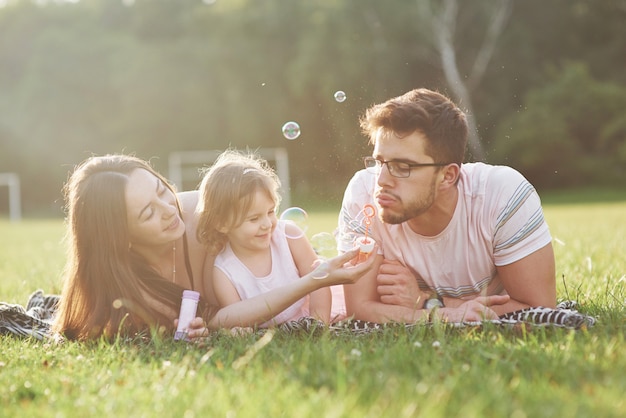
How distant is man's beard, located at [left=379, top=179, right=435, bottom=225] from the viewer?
312cm

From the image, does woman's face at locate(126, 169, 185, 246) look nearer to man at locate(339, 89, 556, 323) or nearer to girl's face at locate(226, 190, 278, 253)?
girl's face at locate(226, 190, 278, 253)

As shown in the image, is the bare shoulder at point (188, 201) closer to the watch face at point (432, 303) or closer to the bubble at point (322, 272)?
the bubble at point (322, 272)

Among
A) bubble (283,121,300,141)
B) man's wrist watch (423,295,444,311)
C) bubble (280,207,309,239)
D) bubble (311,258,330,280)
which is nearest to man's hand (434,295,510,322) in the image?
man's wrist watch (423,295,444,311)

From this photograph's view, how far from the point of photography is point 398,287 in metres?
3.27

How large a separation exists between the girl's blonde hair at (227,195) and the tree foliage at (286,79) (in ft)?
44.5

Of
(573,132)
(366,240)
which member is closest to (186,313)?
(366,240)

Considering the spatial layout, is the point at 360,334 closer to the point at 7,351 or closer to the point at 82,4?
the point at 7,351

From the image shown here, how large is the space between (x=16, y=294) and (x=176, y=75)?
871 inches

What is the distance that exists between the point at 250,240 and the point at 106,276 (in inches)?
27.2

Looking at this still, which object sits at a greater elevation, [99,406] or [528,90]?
[528,90]

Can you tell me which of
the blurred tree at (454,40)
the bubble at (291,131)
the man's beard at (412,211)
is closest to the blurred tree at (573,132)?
the blurred tree at (454,40)

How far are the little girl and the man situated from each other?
23 centimetres

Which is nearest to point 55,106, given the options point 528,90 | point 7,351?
point 528,90

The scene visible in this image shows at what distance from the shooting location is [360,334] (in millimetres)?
2992
